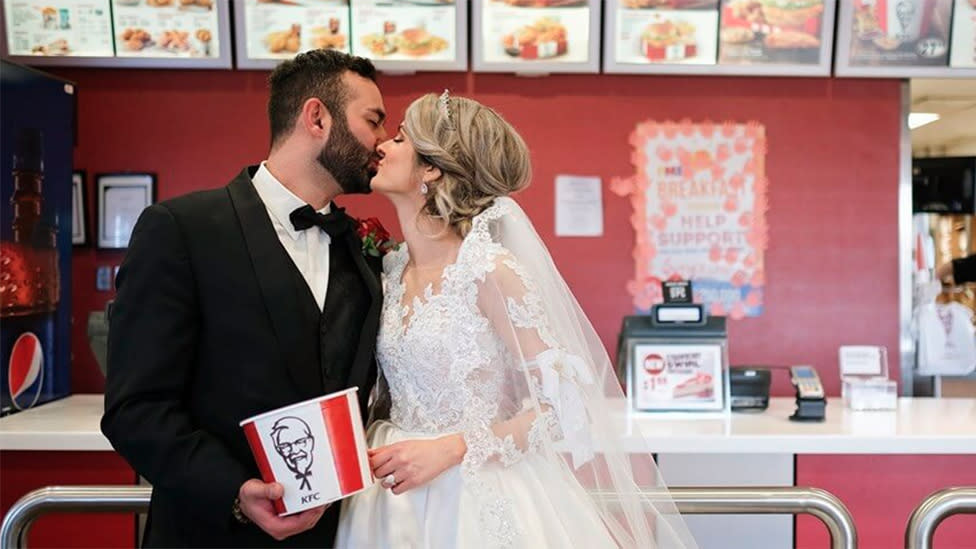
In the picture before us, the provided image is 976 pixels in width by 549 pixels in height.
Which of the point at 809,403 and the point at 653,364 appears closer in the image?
the point at 809,403

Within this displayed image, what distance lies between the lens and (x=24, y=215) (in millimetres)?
2869

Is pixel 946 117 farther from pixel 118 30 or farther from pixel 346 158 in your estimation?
pixel 118 30

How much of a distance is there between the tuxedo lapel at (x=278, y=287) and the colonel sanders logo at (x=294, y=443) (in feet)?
0.85

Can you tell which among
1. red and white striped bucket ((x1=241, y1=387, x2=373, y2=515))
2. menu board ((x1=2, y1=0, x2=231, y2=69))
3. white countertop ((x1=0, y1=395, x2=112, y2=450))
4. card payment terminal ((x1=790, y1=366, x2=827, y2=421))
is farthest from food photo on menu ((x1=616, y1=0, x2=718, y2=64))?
red and white striped bucket ((x1=241, y1=387, x2=373, y2=515))

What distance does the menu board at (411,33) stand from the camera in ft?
10.2

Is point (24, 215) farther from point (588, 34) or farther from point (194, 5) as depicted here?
point (588, 34)

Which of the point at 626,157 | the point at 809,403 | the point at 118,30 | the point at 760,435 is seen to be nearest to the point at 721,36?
the point at 626,157

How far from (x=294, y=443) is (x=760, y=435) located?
5.22 ft

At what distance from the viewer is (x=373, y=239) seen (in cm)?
188

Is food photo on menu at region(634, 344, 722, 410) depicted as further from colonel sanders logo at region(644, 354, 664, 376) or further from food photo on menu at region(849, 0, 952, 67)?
food photo on menu at region(849, 0, 952, 67)

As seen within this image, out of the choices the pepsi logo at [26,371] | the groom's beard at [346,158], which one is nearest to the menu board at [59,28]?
the pepsi logo at [26,371]

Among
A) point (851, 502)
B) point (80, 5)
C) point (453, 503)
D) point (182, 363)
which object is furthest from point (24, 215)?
point (851, 502)

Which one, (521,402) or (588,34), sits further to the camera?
(588,34)

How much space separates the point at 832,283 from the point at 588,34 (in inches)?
Answer: 54.0
